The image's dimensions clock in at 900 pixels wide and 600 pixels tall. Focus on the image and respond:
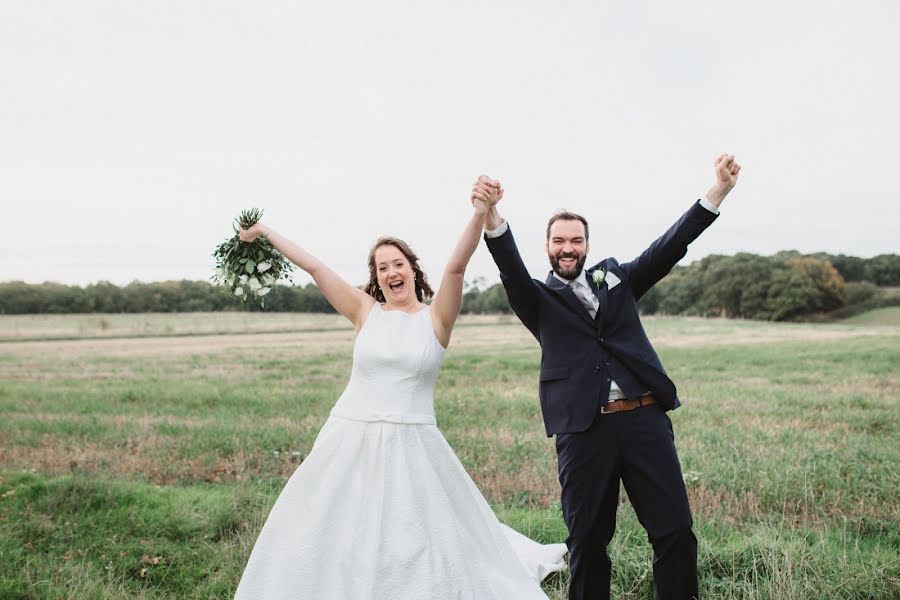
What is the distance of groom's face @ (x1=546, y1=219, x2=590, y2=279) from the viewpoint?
4.70 meters

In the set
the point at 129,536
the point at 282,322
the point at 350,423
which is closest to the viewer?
the point at 350,423

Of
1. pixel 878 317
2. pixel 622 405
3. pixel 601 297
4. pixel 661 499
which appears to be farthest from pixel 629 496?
pixel 878 317

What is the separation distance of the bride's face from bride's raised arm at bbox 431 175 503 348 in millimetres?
264

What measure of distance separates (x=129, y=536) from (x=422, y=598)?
155 inches

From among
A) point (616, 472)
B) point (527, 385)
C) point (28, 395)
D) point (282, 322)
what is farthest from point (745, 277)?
point (616, 472)

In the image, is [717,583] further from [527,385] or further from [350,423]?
[527,385]

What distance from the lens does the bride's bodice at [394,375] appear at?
4539 mm

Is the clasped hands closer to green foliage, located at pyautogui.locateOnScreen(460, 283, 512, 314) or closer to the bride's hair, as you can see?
the bride's hair

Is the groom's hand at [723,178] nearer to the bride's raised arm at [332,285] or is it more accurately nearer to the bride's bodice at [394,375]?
the bride's bodice at [394,375]

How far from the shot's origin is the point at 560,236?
185 inches

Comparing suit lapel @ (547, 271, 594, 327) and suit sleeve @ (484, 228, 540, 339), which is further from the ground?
suit sleeve @ (484, 228, 540, 339)

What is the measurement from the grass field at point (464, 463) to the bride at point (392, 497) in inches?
47.0

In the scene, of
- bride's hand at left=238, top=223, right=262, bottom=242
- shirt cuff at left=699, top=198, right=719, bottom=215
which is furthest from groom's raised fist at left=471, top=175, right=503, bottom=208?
bride's hand at left=238, top=223, right=262, bottom=242

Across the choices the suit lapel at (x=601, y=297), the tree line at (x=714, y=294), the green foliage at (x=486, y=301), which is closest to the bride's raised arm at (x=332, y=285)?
the suit lapel at (x=601, y=297)
